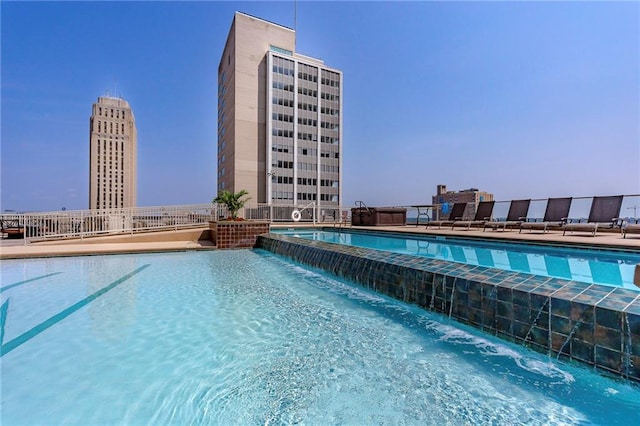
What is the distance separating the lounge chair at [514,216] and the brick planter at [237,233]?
25.6 ft

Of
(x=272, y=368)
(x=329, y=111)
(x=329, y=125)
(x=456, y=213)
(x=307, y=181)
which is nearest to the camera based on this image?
(x=272, y=368)

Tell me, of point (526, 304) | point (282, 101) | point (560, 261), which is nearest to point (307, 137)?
point (282, 101)

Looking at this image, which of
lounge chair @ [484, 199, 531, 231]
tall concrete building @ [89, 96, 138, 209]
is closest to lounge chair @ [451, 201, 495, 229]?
lounge chair @ [484, 199, 531, 231]

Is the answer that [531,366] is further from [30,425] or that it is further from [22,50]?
[22,50]

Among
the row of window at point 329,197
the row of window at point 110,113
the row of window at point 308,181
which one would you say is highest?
the row of window at point 110,113

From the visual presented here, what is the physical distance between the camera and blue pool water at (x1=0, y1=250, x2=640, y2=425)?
152 cm

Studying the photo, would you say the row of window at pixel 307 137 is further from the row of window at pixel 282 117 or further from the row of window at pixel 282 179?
the row of window at pixel 282 179

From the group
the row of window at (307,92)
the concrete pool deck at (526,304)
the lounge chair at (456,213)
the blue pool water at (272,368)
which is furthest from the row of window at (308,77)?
the blue pool water at (272,368)

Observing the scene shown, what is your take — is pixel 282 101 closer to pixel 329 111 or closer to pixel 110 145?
pixel 329 111

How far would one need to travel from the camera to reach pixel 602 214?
314 inches

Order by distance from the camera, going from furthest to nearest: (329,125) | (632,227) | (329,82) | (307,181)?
(329,125)
(329,82)
(307,181)
(632,227)

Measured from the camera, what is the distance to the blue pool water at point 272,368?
4.99 ft

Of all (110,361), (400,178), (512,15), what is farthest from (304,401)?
(400,178)

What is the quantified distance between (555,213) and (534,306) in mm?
8725
